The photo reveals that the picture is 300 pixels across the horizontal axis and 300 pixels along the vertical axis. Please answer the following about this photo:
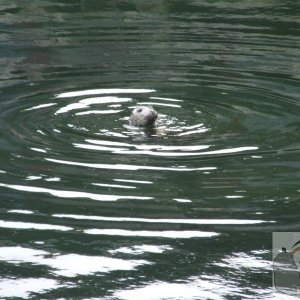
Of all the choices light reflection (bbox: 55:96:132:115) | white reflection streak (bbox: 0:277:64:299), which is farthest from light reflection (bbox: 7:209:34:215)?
light reflection (bbox: 55:96:132:115)

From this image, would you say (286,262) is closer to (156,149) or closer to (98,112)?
(156,149)

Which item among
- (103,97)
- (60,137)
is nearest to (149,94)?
(103,97)

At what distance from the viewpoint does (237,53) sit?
12031 mm

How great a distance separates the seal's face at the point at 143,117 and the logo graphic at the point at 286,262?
100 inches

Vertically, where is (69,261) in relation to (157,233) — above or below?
below

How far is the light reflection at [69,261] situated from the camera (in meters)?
5.62

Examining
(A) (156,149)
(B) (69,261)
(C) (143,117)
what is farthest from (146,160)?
(B) (69,261)

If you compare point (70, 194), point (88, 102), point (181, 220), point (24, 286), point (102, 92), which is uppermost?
point (102, 92)

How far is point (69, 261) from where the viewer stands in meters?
5.73

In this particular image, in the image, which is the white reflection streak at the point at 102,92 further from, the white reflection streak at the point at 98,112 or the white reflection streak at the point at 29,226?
the white reflection streak at the point at 29,226

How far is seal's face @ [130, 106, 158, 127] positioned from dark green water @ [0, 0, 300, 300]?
0.11 metres

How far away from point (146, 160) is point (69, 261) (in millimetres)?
1981

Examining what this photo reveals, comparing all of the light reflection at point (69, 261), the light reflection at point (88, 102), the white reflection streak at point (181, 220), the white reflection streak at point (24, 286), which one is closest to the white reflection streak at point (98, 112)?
the light reflection at point (88, 102)

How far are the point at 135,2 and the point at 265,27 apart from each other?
97.7 inches
